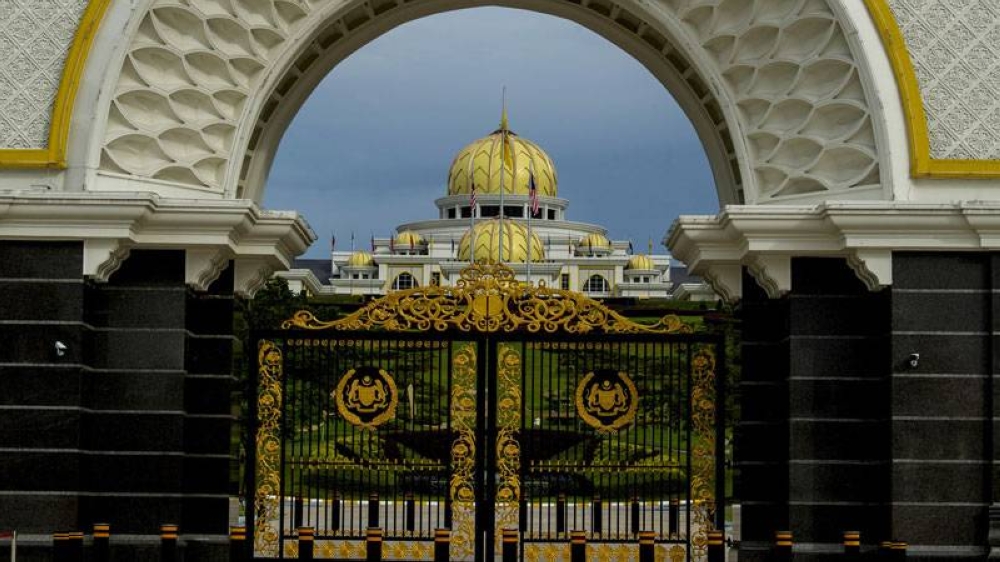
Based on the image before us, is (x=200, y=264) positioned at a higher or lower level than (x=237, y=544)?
higher

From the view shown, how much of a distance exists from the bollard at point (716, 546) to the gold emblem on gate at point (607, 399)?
1.25m

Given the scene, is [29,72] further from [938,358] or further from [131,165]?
[938,358]

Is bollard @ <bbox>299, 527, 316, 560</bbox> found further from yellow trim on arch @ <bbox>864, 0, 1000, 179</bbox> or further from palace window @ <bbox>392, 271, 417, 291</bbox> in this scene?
palace window @ <bbox>392, 271, 417, 291</bbox>

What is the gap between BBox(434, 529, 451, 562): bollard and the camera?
1295cm

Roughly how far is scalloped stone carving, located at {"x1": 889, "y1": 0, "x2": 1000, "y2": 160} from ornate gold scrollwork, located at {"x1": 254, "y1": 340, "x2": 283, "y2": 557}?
5.81 metres

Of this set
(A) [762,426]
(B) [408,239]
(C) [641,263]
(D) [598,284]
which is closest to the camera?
(A) [762,426]

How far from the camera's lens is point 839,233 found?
13242 mm

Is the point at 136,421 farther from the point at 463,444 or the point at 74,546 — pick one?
the point at 463,444

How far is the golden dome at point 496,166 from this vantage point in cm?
6322

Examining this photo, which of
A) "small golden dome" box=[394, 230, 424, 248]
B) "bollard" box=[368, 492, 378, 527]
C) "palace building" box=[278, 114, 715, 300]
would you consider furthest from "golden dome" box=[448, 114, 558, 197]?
"bollard" box=[368, 492, 378, 527]

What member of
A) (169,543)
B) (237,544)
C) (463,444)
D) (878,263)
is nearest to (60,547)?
(169,543)

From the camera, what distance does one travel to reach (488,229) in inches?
2336

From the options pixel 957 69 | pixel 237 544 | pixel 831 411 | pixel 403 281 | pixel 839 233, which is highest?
pixel 403 281

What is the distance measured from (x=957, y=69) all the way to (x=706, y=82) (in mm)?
2153
